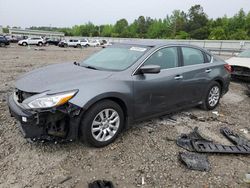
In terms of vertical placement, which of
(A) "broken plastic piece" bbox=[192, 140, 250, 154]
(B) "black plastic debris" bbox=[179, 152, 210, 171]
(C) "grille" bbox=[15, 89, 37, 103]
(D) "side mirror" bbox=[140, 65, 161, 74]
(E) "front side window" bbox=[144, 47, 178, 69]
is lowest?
(B) "black plastic debris" bbox=[179, 152, 210, 171]

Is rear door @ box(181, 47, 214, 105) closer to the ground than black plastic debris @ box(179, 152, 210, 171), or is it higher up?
higher up

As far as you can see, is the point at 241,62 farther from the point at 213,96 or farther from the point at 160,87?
the point at 160,87

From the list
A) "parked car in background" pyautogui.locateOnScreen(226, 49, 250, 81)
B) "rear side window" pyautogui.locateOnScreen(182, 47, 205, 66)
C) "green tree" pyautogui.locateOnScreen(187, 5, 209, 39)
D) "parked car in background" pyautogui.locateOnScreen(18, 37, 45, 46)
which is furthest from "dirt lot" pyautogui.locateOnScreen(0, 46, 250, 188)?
"green tree" pyautogui.locateOnScreen(187, 5, 209, 39)

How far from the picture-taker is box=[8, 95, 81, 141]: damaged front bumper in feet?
9.59

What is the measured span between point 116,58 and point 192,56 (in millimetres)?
1724

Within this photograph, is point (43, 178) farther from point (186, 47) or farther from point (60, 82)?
point (186, 47)

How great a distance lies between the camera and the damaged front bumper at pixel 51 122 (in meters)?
2.92

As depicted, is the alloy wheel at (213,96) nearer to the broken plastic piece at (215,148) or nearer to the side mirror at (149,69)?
the broken plastic piece at (215,148)

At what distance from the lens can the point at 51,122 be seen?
302 cm

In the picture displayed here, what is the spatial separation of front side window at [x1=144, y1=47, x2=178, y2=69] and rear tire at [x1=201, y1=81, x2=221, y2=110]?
129 cm

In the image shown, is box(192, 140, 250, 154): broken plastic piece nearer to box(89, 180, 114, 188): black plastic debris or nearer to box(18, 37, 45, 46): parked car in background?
box(89, 180, 114, 188): black plastic debris

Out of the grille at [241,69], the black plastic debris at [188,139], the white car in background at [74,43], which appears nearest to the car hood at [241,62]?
the grille at [241,69]

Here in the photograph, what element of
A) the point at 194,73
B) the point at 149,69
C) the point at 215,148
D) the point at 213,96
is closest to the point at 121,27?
the point at 213,96

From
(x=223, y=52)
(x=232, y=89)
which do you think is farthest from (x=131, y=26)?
(x=232, y=89)
